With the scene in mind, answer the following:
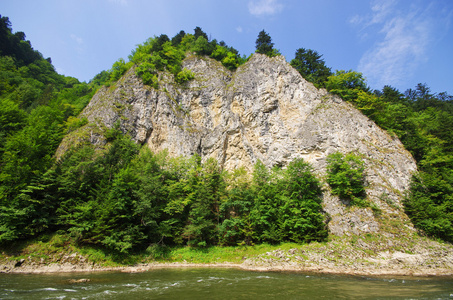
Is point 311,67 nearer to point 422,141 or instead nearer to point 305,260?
point 422,141

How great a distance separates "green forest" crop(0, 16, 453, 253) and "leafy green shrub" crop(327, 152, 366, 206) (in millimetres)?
121

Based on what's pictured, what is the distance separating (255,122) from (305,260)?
863 inches

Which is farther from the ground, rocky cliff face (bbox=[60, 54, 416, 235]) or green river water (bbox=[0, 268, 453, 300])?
rocky cliff face (bbox=[60, 54, 416, 235])

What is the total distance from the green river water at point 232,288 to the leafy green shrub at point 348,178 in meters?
9.97

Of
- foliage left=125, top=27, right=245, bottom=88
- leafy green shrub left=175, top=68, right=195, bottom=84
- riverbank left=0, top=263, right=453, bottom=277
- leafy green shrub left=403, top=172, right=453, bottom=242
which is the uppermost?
foliage left=125, top=27, right=245, bottom=88

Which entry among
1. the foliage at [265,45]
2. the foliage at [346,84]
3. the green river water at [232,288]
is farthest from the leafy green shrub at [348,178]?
the foliage at [265,45]

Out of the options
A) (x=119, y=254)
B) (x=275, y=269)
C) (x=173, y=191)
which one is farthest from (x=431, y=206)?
(x=119, y=254)

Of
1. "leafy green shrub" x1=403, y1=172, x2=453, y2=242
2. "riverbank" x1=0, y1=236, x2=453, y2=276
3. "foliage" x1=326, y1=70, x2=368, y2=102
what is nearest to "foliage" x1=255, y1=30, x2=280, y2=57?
"foliage" x1=326, y1=70, x2=368, y2=102

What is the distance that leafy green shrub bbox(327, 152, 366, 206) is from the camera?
23.1 metres

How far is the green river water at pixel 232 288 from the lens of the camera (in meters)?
9.84

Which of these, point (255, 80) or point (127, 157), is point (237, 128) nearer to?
point (255, 80)

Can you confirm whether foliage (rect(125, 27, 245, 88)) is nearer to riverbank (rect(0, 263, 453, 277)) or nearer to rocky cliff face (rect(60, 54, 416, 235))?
rocky cliff face (rect(60, 54, 416, 235))

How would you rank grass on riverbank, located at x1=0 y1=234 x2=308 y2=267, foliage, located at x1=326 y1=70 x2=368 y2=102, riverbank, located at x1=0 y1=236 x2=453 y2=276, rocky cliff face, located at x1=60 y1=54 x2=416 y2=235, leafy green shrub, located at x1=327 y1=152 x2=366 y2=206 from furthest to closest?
foliage, located at x1=326 y1=70 x2=368 y2=102
rocky cliff face, located at x1=60 y1=54 x2=416 y2=235
leafy green shrub, located at x1=327 y1=152 x2=366 y2=206
grass on riverbank, located at x1=0 y1=234 x2=308 y2=267
riverbank, located at x1=0 y1=236 x2=453 y2=276

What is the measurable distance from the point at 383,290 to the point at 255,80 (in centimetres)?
3403
